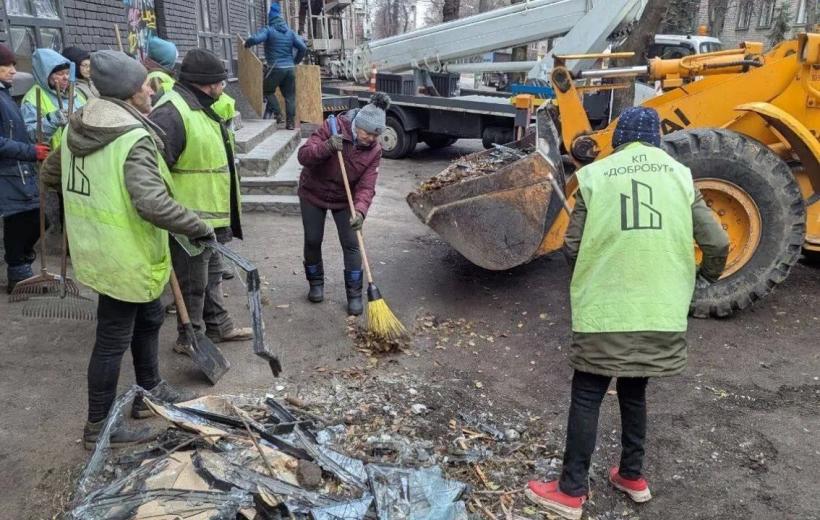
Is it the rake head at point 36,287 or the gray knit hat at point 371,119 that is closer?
the rake head at point 36,287

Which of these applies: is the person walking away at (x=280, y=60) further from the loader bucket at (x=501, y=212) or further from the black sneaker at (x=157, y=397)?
the black sneaker at (x=157, y=397)

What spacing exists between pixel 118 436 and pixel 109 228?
104 centimetres

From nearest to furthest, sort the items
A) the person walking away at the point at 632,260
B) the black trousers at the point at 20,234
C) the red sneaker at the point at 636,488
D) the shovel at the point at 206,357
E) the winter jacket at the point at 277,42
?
the person walking away at the point at 632,260
the red sneaker at the point at 636,488
the shovel at the point at 206,357
the black trousers at the point at 20,234
the winter jacket at the point at 277,42

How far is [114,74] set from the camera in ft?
9.64

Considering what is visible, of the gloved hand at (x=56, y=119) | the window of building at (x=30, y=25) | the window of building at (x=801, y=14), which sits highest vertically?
the window of building at (x=801, y=14)

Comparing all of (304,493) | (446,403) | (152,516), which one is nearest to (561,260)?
(446,403)

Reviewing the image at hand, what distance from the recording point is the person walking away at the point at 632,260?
104 inches

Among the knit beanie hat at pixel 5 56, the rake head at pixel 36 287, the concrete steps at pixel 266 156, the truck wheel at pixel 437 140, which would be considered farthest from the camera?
the truck wheel at pixel 437 140

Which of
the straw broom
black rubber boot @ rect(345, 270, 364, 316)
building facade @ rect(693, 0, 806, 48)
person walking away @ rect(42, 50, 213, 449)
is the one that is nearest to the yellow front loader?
black rubber boot @ rect(345, 270, 364, 316)

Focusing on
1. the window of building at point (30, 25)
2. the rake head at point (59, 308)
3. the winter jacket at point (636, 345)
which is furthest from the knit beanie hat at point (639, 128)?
the window of building at point (30, 25)

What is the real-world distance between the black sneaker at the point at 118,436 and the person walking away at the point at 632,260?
2.08 metres

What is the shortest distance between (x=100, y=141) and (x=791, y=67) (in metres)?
4.79

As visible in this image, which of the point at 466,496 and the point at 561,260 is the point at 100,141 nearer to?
the point at 466,496

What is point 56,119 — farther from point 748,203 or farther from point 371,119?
point 748,203
